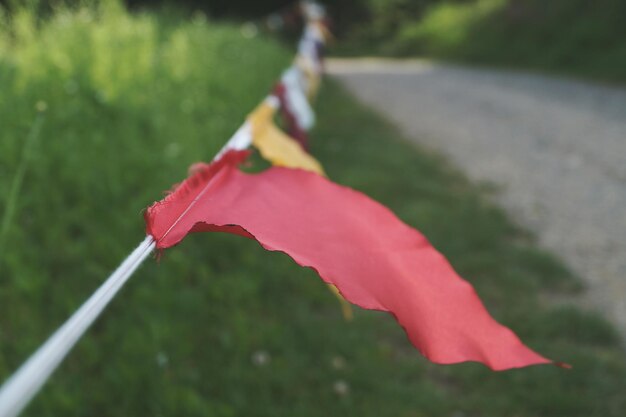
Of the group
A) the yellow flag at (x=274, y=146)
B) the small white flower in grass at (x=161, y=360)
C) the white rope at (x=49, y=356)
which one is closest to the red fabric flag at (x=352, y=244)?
the white rope at (x=49, y=356)

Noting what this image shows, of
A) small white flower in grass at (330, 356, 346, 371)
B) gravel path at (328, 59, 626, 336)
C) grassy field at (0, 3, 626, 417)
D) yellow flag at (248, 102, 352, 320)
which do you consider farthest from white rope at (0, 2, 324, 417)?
gravel path at (328, 59, 626, 336)

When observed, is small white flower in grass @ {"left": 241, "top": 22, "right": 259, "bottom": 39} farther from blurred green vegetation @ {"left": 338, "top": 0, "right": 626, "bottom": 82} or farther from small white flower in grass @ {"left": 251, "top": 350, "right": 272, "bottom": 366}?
small white flower in grass @ {"left": 251, "top": 350, "right": 272, "bottom": 366}

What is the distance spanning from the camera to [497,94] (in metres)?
11.6

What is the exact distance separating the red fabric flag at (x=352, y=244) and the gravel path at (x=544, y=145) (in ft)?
6.78

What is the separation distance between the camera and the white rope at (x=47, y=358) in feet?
2.10

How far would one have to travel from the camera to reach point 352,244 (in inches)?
53.4

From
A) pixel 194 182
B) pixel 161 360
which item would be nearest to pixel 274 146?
pixel 161 360

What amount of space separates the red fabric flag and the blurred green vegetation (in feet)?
37.7

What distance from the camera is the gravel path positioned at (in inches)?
167

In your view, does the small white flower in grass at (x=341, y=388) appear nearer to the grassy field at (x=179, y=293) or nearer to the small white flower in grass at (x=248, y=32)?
the grassy field at (x=179, y=293)

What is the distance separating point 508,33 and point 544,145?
1105cm

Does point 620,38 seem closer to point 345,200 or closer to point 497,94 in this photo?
point 497,94

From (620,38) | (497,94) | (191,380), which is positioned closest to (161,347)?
(191,380)

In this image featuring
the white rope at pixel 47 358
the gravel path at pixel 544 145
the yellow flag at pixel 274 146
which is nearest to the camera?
the white rope at pixel 47 358
